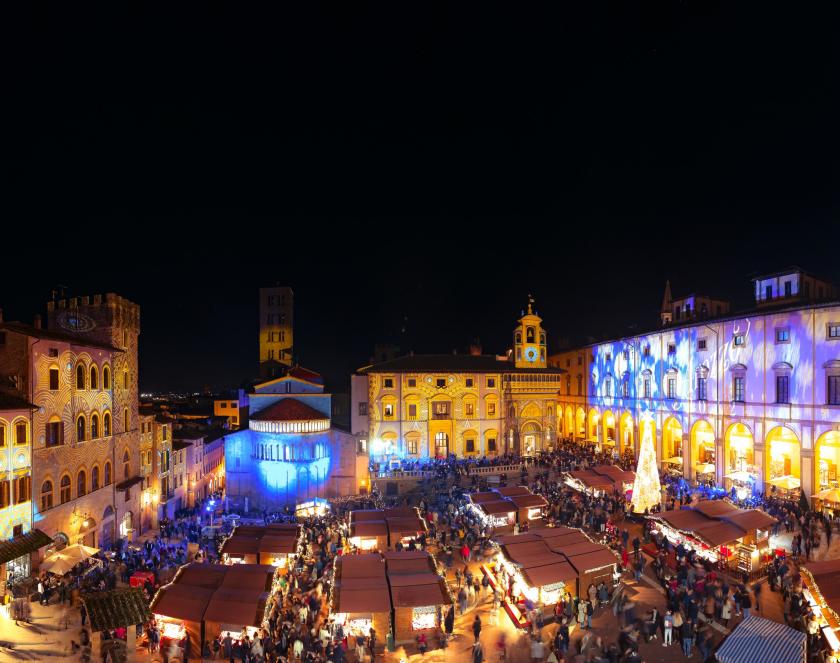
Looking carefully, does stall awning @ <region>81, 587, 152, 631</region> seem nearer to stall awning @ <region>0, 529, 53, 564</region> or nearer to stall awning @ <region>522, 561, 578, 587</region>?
stall awning @ <region>0, 529, 53, 564</region>

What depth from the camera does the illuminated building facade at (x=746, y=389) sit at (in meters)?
29.1

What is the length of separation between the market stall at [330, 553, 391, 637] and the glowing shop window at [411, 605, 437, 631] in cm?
80

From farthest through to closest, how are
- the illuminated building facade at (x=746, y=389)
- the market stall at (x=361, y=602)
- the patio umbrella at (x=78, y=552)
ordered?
the illuminated building facade at (x=746, y=389)
the patio umbrella at (x=78, y=552)
the market stall at (x=361, y=602)

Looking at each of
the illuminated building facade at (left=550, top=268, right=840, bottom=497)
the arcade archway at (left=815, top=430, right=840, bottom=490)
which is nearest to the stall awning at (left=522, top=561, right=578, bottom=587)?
the illuminated building facade at (left=550, top=268, right=840, bottom=497)

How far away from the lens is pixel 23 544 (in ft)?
68.4

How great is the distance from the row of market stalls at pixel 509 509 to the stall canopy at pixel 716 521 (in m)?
6.04

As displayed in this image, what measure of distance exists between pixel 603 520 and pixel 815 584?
11.2 metres

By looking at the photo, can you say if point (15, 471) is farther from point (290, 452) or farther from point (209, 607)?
point (290, 452)

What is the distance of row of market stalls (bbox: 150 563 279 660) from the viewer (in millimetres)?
15344

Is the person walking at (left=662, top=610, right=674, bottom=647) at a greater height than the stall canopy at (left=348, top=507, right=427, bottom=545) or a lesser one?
lesser

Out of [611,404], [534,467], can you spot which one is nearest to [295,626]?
[534,467]

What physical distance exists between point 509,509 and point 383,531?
6.65 metres

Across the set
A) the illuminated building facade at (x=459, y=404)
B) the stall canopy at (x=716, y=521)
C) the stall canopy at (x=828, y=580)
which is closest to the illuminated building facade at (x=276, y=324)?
the illuminated building facade at (x=459, y=404)

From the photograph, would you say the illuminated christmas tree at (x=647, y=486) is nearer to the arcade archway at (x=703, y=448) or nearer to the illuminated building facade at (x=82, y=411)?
the arcade archway at (x=703, y=448)
